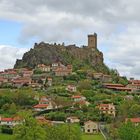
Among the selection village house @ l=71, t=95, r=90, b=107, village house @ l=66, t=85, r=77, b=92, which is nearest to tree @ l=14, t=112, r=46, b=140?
village house @ l=71, t=95, r=90, b=107

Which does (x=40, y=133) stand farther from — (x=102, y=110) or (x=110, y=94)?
(x=110, y=94)

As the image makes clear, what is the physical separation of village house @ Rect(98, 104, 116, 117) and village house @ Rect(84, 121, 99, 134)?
32.9 feet

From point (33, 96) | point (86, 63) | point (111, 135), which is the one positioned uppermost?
point (86, 63)

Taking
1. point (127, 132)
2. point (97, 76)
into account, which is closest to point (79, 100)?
point (127, 132)

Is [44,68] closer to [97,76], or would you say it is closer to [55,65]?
[55,65]

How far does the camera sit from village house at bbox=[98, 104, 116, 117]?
8987cm

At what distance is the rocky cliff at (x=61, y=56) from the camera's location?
155625 mm

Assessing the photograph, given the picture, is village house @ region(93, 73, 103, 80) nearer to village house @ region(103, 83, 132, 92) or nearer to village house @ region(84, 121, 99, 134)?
village house @ region(103, 83, 132, 92)

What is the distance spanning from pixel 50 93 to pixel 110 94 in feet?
46.9

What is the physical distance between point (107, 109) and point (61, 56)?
222 ft

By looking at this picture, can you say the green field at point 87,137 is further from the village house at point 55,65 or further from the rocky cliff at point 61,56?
the rocky cliff at point 61,56

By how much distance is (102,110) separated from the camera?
91375mm

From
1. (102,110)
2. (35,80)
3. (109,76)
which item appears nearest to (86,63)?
(109,76)

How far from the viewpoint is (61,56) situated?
156 m
